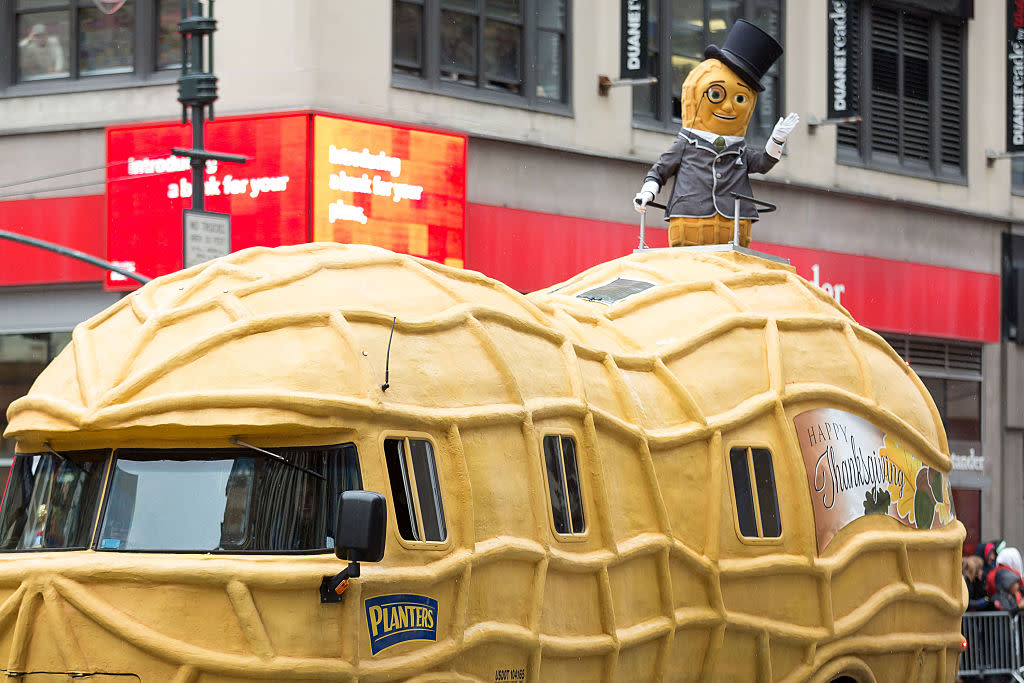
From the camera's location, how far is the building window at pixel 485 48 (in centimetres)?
2252

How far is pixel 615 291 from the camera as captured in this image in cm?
1258

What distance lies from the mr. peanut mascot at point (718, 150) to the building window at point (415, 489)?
6.18 metres

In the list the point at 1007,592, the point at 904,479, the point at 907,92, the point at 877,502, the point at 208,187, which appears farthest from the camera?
the point at 907,92

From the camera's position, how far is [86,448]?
8.73 meters

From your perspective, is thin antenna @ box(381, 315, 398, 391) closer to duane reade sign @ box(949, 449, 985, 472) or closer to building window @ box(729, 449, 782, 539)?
building window @ box(729, 449, 782, 539)

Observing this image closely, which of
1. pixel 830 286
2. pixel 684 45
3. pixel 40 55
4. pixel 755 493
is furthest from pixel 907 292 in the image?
pixel 755 493

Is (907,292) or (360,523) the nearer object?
(360,523)

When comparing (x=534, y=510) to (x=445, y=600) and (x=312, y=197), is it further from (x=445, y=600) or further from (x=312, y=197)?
(x=312, y=197)

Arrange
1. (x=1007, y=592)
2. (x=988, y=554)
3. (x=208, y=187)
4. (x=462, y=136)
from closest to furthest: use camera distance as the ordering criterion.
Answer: (x=1007, y=592), (x=988, y=554), (x=208, y=187), (x=462, y=136)

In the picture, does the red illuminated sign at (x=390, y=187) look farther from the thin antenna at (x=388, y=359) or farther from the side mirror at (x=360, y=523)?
the side mirror at (x=360, y=523)

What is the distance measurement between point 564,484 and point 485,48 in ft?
47.9

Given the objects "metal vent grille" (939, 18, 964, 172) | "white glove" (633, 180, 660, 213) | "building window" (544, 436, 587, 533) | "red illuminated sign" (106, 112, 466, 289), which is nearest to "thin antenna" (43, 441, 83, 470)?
"building window" (544, 436, 587, 533)

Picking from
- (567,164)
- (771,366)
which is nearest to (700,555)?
(771,366)

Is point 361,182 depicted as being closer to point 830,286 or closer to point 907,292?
point 830,286
